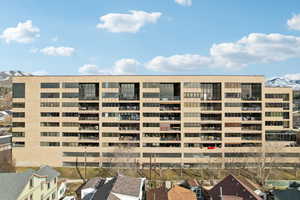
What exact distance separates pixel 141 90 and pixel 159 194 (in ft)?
110

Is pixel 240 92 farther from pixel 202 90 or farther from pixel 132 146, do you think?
pixel 132 146

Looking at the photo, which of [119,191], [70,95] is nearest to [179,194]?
[119,191]

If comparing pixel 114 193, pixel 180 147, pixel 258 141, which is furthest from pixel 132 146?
pixel 258 141

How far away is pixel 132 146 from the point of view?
66.6 meters

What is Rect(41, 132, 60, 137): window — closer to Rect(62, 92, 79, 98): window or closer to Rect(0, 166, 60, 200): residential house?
Rect(62, 92, 79, 98): window

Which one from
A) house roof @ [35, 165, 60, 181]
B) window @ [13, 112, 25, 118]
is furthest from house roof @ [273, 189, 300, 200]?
window @ [13, 112, 25, 118]

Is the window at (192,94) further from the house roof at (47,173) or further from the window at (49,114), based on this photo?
the house roof at (47,173)

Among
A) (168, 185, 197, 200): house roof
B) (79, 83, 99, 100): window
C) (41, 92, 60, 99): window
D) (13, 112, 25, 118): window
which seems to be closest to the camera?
(168, 185, 197, 200): house roof

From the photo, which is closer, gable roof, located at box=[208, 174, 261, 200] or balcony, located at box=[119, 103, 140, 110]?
gable roof, located at box=[208, 174, 261, 200]

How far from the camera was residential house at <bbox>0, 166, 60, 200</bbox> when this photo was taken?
33.5 meters

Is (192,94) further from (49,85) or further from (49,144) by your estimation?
(49,144)

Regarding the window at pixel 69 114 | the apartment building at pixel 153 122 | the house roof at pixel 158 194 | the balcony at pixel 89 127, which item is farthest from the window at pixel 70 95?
the house roof at pixel 158 194

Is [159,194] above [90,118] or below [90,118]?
below

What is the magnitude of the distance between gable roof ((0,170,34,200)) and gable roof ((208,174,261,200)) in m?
31.1
